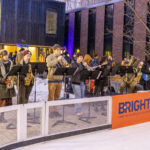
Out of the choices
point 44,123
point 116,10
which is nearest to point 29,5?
point 116,10

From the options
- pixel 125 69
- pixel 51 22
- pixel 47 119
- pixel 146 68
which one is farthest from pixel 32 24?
pixel 47 119

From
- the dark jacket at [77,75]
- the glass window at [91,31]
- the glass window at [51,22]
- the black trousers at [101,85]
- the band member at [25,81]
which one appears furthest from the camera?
the glass window at [51,22]

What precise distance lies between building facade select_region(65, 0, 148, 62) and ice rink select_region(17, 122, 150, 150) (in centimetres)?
1448

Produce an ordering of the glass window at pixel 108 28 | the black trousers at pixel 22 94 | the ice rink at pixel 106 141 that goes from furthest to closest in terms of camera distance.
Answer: the glass window at pixel 108 28, the black trousers at pixel 22 94, the ice rink at pixel 106 141

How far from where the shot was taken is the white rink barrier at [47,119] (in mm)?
4582

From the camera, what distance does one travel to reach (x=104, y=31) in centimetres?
2500

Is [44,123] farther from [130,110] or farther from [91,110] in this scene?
[130,110]

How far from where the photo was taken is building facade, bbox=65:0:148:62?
68.6 feet

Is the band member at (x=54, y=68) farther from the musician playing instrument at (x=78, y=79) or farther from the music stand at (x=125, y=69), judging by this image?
the music stand at (x=125, y=69)

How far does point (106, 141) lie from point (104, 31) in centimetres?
2047

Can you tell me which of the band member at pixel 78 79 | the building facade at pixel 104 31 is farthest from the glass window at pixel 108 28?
Answer: the band member at pixel 78 79

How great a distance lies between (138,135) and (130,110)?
2.52ft

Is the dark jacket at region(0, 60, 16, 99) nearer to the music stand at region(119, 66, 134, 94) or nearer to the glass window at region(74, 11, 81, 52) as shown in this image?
the music stand at region(119, 66, 134, 94)

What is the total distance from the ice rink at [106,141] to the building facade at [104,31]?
14.5 m
